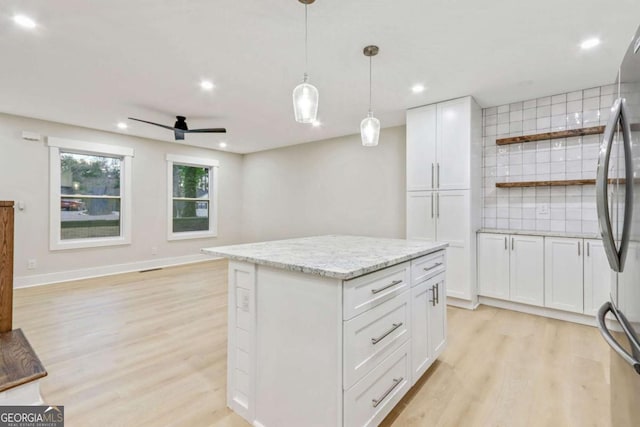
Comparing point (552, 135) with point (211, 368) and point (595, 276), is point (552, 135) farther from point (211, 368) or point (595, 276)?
point (211, 368)

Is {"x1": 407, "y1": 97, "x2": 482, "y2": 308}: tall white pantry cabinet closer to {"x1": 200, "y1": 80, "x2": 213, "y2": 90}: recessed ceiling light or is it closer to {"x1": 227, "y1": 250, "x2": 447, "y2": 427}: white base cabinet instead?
{"x1": 227, "y1": 250, "x2": 447, "y2": 427}: white base cabinet

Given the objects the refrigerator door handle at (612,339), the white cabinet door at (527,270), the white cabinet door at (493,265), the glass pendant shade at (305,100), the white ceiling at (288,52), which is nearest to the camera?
the refrigerator door handle at (612,339)

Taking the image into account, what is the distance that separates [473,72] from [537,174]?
5.27ft

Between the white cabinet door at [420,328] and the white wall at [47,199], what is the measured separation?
5.34 meters

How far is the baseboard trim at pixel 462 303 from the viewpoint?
11.6ft

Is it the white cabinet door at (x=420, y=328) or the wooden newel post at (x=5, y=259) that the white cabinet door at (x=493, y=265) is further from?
the wooden newel post at (x=5, y=259)

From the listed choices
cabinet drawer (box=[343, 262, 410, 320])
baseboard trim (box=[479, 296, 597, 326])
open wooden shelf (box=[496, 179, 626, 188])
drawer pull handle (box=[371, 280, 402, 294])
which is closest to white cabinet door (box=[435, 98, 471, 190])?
open wooden shelf (box=[496, 179, 626, 188])

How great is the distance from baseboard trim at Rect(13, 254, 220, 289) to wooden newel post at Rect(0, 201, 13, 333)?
3280 millimetres

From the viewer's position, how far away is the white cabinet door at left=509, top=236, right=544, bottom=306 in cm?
325

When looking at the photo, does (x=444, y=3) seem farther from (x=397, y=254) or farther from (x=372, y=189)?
(x=372, y=189)

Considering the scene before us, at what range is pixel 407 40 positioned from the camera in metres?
2.34

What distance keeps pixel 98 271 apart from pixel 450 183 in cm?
564

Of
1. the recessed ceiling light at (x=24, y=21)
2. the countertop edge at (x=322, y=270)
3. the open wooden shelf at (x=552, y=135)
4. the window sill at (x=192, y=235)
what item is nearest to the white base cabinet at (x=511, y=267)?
the open wooden shelf at (x=552, y=135)

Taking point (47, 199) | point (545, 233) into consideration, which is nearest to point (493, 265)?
point (545, 233)
